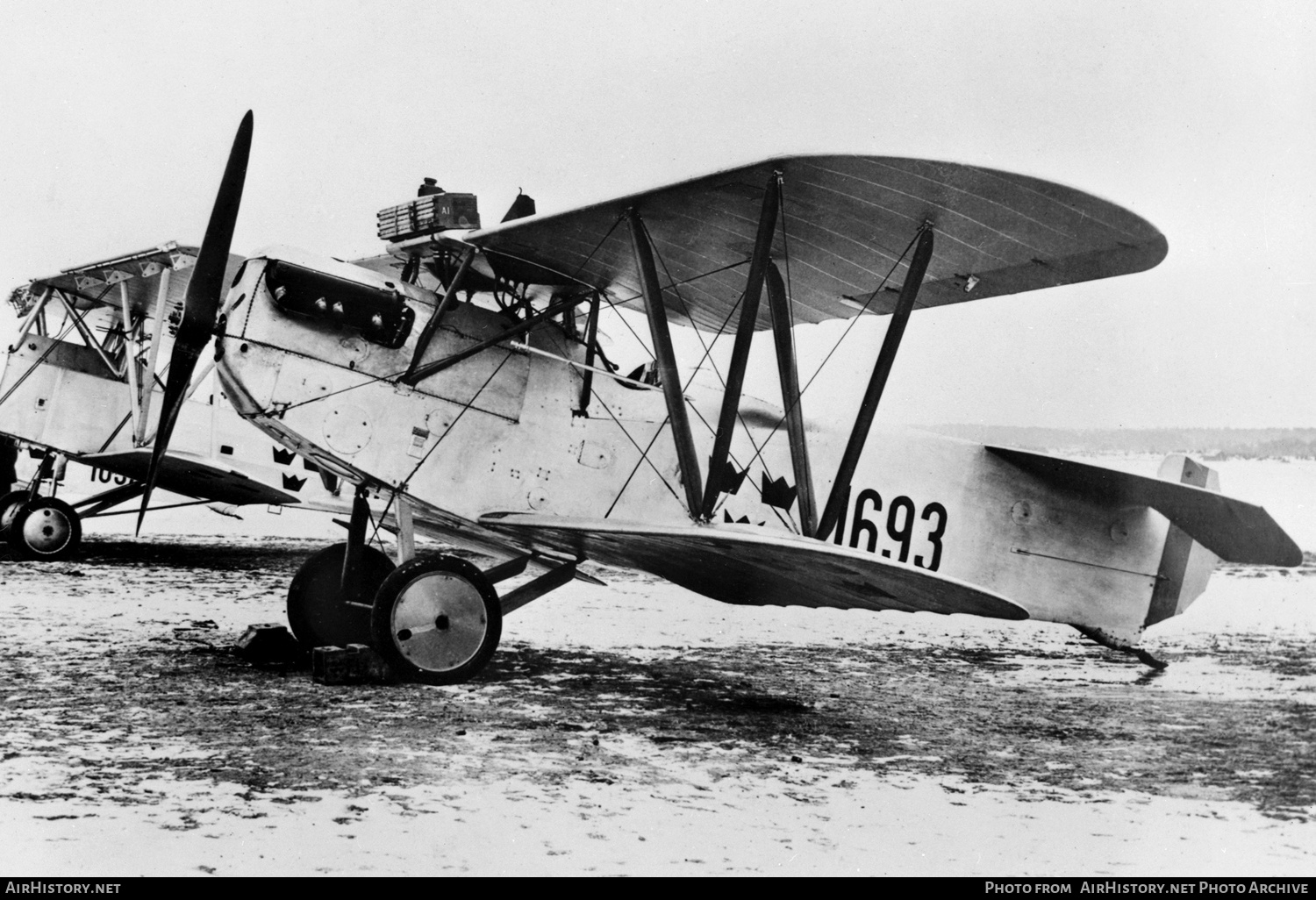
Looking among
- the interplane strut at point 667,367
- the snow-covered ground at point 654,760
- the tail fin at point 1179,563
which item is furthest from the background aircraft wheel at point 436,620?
the tail fin at point 1179,563

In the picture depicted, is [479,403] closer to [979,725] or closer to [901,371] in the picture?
[979,725]

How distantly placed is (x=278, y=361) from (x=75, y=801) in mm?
2616

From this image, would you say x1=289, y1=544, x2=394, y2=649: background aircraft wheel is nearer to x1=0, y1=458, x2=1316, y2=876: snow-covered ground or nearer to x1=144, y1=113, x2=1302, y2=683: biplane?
x1=144, y1=113, x2=1302, y2=683: biplane

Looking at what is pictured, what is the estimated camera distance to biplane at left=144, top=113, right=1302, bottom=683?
16.0 ft

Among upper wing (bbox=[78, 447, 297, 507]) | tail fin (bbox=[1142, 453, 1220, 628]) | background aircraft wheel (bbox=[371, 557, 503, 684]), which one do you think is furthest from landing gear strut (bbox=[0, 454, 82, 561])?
tail fin (bbox=[1142, 453, 1220, 628])

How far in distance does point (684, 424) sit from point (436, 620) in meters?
1.66

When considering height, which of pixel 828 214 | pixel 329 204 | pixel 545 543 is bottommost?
pixel 545 543

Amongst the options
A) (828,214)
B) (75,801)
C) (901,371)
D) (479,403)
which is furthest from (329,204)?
(901,371)

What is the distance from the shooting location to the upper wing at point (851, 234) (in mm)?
4539

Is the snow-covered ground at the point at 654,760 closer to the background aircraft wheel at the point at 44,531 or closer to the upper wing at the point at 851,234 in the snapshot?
the upper wing at the point at 851,234

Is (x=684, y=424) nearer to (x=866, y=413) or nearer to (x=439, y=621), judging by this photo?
(x=866, y=413)

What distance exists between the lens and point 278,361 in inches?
216

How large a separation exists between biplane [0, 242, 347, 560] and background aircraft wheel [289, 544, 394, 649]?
4.93 m

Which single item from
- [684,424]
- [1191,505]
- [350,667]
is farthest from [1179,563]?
[350,667]
